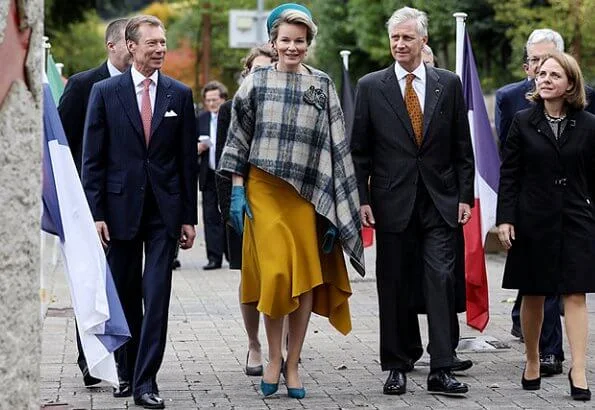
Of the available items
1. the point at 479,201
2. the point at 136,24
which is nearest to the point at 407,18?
the point at 136,24

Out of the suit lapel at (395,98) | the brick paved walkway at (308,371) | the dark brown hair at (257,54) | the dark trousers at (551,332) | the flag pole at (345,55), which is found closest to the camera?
Result: the brick paved walkway at (308,371)

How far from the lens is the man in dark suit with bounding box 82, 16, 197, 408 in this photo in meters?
→ 7.58

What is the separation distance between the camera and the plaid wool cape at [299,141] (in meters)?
→ 7.72

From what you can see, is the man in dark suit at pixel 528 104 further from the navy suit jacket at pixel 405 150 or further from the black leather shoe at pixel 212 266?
the black leather shoe at pixel 212 266

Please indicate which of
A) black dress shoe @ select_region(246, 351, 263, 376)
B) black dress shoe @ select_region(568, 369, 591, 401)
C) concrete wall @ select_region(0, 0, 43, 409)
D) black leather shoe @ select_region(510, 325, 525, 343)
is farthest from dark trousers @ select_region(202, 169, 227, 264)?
concrete wall @ select_region(0, 0, 43, 409)

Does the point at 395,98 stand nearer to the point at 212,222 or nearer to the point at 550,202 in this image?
the point at 550,202

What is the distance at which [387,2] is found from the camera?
35.3 m

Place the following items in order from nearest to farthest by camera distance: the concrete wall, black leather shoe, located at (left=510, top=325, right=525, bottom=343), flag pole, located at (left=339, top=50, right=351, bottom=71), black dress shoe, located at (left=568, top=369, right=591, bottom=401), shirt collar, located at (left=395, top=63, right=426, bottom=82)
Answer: the concrete wall < black dress shoe, located at (left=568, top=369, right=591, bottom=401) < shirt collar, located at (left=395, top=63, right=426, bottom=82) < black leather shoe, located at (left=510, top=325, right=525, bottom=343) < flag pole, located at (left=339, top=50, right=351, bottom=71)

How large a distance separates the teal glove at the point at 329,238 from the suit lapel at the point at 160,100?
3.60ft

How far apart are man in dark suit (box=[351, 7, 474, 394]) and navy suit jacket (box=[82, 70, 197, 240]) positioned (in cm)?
100

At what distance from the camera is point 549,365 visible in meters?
8.52

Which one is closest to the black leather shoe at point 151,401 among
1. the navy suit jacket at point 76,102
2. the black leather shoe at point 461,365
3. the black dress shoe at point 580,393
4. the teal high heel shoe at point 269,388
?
the teal high heel shoe at point 269,388

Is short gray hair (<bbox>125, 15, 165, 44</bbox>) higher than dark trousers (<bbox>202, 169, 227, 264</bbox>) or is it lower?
higher

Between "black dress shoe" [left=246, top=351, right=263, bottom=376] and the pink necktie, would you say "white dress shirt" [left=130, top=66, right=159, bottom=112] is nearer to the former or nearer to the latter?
the pink necktie
